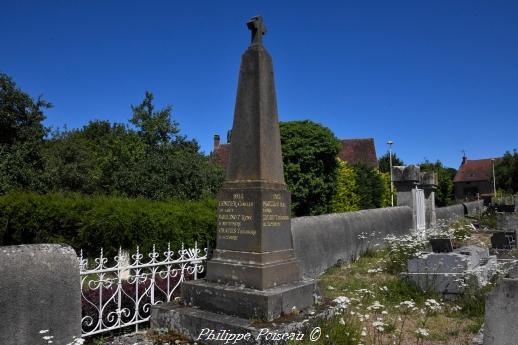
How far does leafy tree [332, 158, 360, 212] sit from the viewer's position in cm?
2342

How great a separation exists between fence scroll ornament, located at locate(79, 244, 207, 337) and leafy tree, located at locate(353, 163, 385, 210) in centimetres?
2000

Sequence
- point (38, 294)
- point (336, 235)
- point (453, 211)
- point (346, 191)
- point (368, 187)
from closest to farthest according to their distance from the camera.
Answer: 1. point (38, 294)
2. point (336, 235)
3. point (453, 211)
4. point (346, 191)
5. point (368, 187)

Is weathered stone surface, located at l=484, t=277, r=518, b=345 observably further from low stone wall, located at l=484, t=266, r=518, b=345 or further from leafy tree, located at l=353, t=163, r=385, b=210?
leafy tree, located at l=353, t=163, r=385, b=210

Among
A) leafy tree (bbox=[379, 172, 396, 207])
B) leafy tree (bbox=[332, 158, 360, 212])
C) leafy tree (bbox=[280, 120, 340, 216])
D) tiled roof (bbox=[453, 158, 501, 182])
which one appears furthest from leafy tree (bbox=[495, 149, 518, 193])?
leafy tree (bbox=[280, 120, 340, 216])

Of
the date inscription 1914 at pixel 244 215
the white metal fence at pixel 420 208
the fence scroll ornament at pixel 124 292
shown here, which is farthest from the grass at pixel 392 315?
the white metal fence at pixel 420 208

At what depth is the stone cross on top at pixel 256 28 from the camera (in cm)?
548

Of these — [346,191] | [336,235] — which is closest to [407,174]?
[336,235]

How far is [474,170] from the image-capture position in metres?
72.8

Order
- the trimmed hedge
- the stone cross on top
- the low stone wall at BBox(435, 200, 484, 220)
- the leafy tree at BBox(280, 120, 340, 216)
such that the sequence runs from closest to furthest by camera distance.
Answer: the stone cross on top, the trimmed hedge, the low stone wall at BBox(435, 200, 484, 220), the leafy tree at BBox(280, 120, 340, 216)

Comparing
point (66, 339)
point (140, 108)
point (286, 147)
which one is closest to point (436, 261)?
point (66, 339)

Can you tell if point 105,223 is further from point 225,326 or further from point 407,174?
point 407,174

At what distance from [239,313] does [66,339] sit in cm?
176

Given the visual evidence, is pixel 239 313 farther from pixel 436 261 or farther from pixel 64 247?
pixel 436 261

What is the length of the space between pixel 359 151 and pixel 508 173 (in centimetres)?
1985
